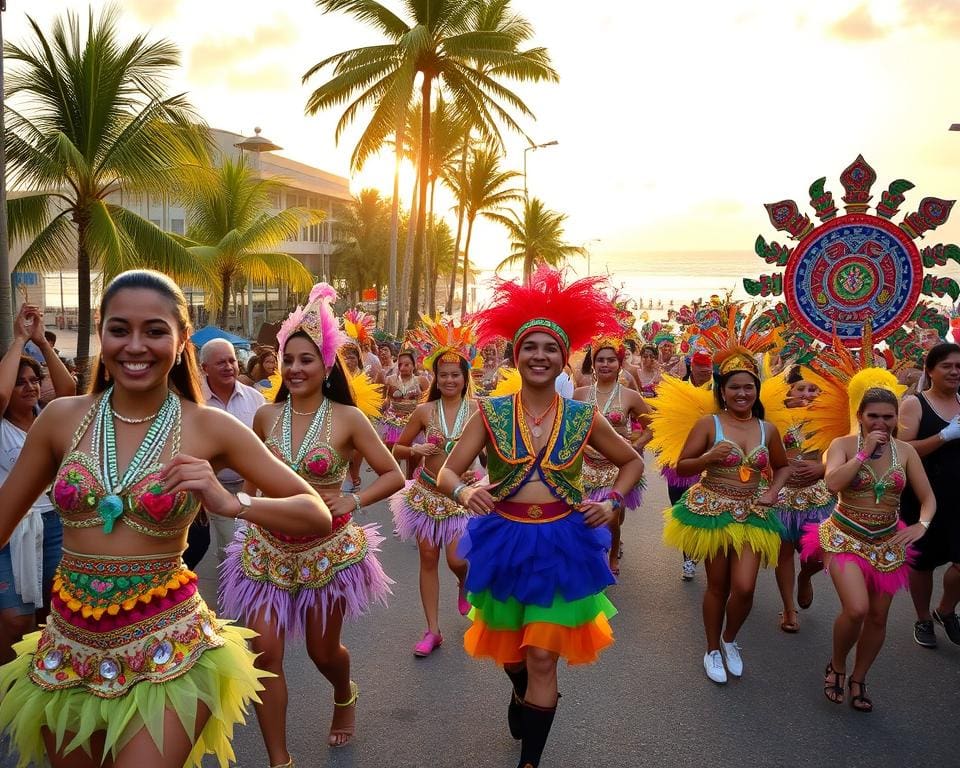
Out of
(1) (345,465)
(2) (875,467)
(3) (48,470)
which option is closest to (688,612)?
(2) (875,467)

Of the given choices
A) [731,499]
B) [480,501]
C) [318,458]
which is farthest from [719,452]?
[318,458]

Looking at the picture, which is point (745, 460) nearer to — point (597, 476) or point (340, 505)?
point (597, 476)

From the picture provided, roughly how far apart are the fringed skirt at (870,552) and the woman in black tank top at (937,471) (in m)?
0.90

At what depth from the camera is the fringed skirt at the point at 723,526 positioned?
5.38 meters

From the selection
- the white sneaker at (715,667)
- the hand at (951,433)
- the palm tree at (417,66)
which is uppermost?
the palm tree at (417,66)

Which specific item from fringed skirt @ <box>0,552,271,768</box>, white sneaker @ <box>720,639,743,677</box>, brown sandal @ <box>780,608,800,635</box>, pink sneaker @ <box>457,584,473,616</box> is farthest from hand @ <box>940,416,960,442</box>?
fringed skirt @ <box>0,552,271,768</box>

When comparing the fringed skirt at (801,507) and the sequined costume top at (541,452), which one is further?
the fringed skirt at (801,507)

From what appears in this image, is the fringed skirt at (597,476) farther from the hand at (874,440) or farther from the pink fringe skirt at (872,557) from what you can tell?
the hand at (874,440)

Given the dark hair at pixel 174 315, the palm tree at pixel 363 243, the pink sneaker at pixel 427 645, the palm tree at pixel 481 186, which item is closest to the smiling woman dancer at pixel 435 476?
the pink sneaker at pixel 427 645

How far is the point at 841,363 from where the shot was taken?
5934 millimetres

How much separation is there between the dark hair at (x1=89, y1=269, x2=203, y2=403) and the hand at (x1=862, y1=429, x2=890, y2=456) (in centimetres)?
377

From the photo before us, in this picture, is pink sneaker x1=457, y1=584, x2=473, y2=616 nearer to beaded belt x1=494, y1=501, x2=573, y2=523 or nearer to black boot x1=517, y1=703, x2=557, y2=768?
beaded belt x1=494, y1=501, x2=573, y2=523

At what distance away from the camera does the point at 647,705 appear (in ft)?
16.1

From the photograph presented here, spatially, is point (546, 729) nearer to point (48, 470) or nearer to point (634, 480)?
point (634, 480)
